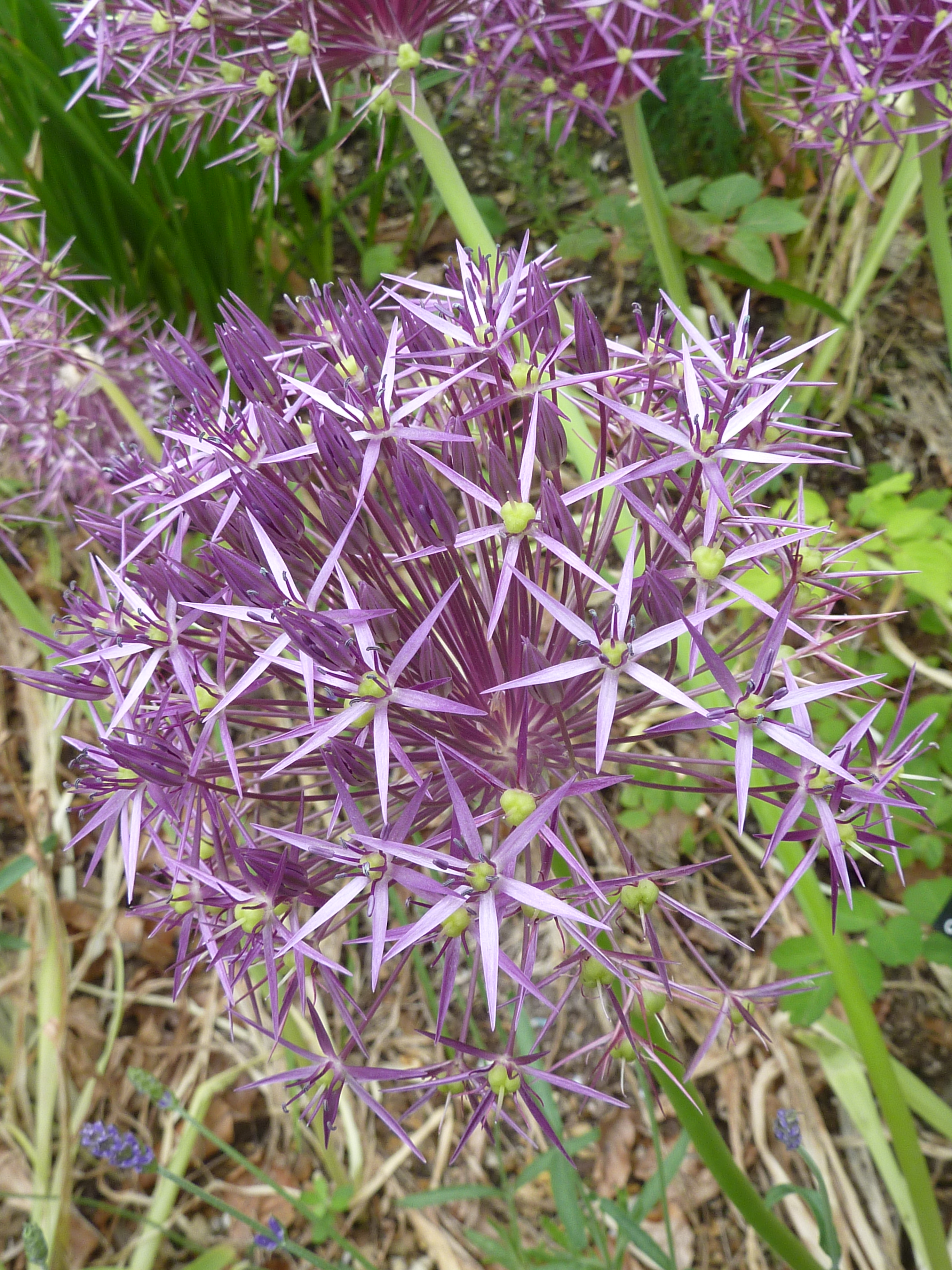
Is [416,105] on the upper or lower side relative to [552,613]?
upper

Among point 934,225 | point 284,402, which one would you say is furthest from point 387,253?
point 284,402

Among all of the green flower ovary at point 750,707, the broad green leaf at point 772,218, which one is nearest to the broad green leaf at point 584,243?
the broad green leaf at point 772,218

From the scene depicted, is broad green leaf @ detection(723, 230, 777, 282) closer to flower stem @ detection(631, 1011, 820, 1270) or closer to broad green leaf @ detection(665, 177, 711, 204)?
broad green leaf @ detection(665, 177, 711, 204)

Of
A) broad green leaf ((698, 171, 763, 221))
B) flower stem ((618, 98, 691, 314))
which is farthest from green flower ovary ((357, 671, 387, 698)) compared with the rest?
broad green leaf ((698, 171, 763, 221))

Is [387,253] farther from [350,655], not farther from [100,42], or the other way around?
[350,655]

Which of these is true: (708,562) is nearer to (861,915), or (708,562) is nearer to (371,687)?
(371,687)

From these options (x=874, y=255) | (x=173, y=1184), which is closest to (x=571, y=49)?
(x=874, y=255)
